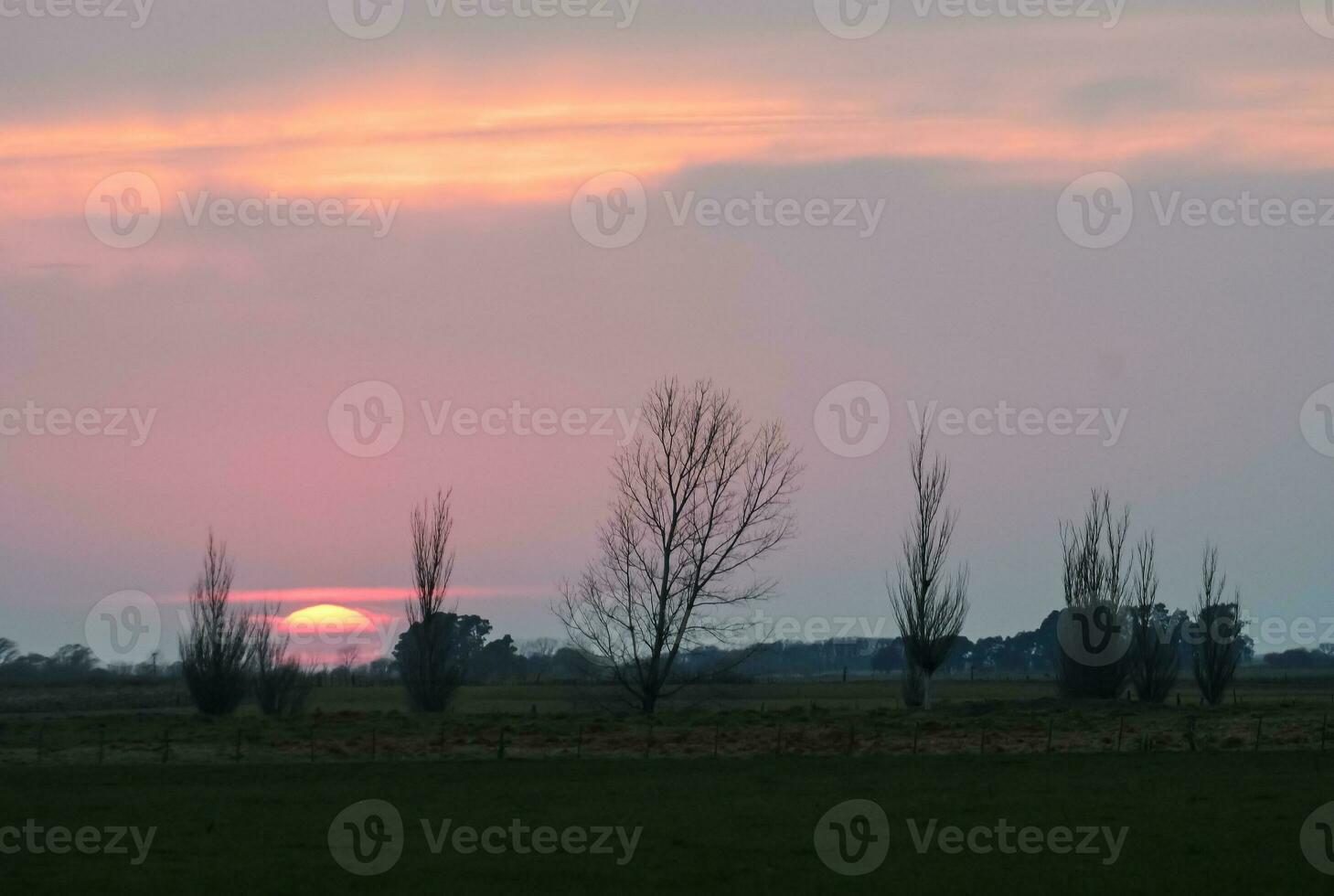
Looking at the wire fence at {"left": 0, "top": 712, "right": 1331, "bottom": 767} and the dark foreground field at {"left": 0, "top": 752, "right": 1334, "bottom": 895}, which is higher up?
the wire fence at {"left": 0, "top": 712, "right": 1331, "bottom": 767}

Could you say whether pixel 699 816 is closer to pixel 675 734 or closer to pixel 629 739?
pixel 629 739

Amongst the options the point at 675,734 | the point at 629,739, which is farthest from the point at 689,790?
the point at 675,734

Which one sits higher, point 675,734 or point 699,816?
point 675,734

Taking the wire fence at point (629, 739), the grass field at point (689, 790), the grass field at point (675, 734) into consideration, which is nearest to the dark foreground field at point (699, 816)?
the grass field at point (689, 790)

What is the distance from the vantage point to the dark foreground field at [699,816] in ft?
89.1

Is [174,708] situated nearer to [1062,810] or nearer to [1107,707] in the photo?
[1107,707]

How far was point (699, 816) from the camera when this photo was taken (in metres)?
35.1

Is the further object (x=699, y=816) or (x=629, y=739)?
(x=629, y=739)

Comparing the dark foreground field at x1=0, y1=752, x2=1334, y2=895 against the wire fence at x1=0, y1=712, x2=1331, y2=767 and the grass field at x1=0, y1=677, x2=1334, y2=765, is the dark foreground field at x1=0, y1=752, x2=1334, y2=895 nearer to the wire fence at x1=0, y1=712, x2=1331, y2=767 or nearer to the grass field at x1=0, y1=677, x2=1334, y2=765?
the wire fence at x1=0, y1=712, x2=1331, y2=767

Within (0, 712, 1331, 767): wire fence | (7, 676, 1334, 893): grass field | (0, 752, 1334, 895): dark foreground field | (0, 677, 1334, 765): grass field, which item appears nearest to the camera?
(0, 752, 1334, 895): dark foreground field

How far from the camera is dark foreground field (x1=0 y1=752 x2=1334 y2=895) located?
2716 centimetres

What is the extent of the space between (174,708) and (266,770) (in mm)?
36944

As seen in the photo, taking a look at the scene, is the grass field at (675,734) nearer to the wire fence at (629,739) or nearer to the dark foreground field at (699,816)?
the wire fence at (629,739)

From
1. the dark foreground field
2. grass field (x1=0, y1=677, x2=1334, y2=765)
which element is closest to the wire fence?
grass field (x1=0, y1=677, x2=1334, y2=765)
